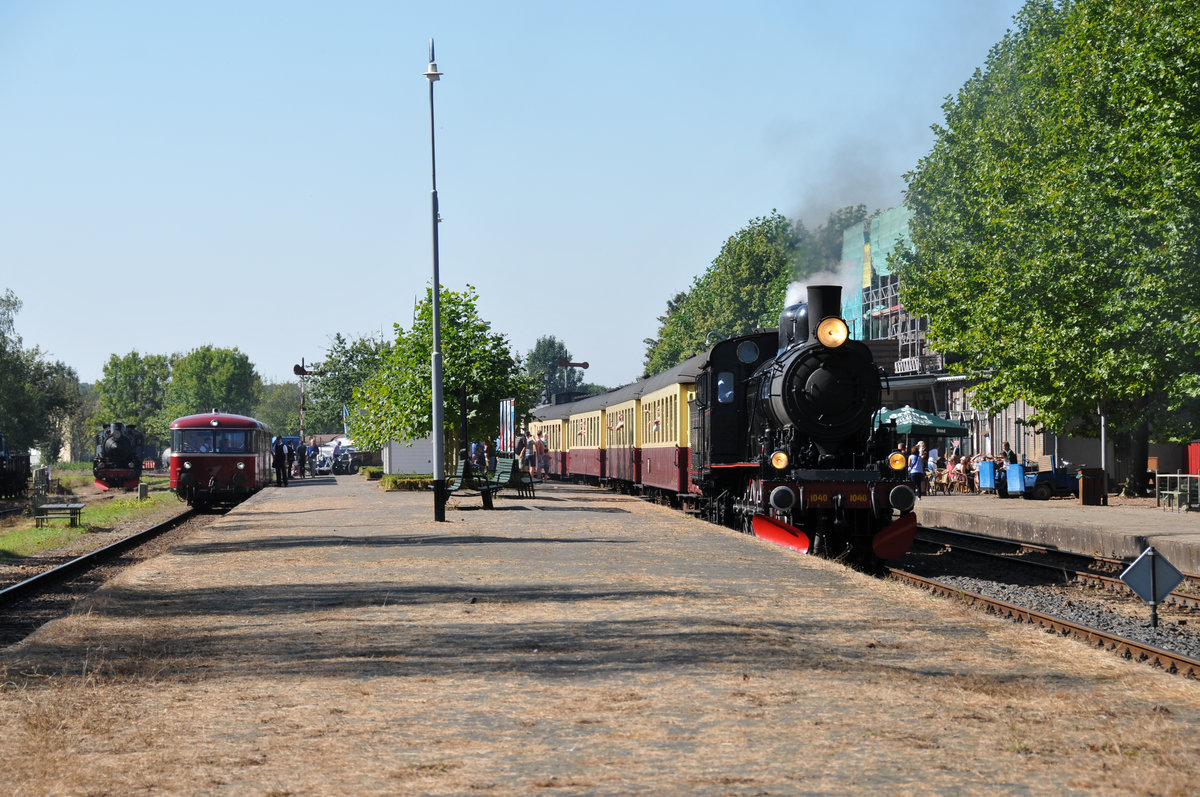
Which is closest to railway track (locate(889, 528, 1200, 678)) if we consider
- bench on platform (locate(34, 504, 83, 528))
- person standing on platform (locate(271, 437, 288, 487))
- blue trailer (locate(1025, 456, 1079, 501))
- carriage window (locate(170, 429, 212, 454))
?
blue trailer (locate(1025, 456, 1079, 501))

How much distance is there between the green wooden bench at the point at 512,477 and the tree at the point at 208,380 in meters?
115

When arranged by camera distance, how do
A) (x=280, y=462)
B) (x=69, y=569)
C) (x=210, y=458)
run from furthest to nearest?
1. (x=280, y=462)
2. (x=210, y=458)
3. (x=69, y=569)

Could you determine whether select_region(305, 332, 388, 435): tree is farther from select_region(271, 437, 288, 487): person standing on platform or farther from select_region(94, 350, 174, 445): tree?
select_region(94, 350, 174, 445): tree

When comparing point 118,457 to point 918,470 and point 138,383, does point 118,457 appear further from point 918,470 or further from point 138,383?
point 138,383

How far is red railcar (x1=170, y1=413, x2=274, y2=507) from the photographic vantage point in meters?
33.4

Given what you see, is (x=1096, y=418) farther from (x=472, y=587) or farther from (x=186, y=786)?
(x=186, y=786)

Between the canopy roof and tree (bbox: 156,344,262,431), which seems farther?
tree (bbox: 156,344,262,431)

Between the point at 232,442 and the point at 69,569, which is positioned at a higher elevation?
the point at 232,442

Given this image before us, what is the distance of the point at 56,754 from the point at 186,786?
98 cm

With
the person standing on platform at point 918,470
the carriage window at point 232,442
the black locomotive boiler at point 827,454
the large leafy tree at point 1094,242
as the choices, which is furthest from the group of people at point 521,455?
the large leafy tree at point 1094,242

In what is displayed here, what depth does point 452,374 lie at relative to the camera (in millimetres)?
34750

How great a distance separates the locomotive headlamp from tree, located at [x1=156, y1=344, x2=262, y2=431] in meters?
133

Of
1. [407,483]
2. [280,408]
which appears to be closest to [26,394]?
[407,483]

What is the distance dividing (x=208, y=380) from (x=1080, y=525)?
13338 cm
